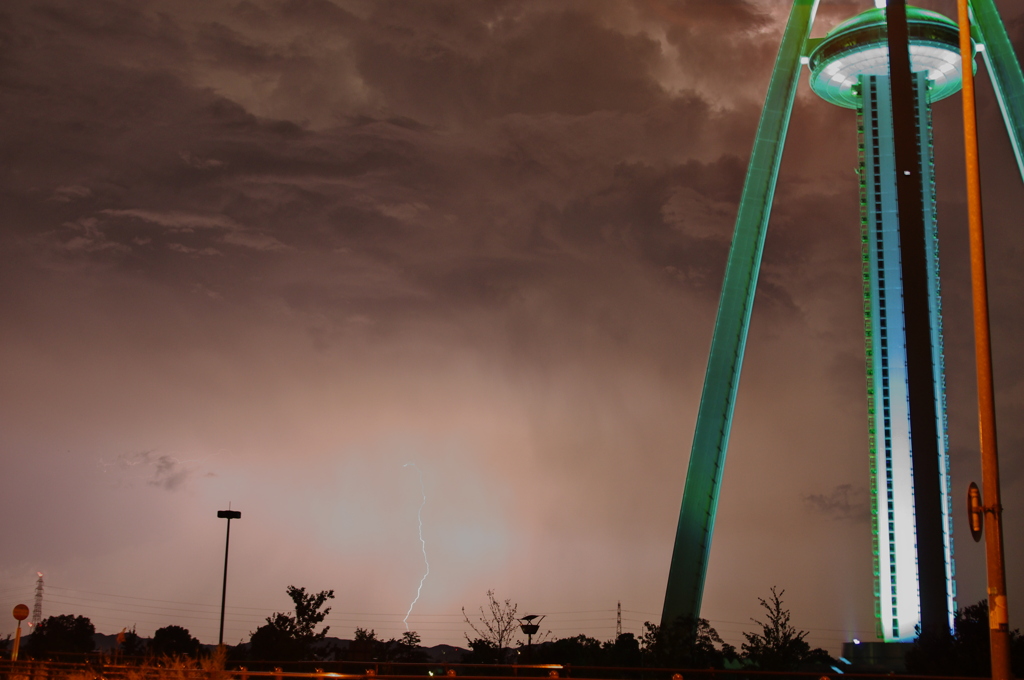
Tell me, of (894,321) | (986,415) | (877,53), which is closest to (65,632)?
(894,321)

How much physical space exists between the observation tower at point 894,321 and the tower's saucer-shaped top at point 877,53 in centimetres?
8

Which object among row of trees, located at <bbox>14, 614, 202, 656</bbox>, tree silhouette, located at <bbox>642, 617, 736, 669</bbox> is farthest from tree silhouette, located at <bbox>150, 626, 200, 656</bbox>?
tree silhouette, located at <bbox>642, 617, 736, 669</bbox>

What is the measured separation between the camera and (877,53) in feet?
262

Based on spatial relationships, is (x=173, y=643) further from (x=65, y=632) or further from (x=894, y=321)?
(x=894, y=321)

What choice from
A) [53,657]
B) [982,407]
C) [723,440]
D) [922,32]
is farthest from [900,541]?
[982,407]

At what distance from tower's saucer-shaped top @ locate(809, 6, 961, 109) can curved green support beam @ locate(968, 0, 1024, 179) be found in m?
5.53

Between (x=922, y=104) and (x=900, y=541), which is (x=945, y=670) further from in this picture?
(x=922, y=104)

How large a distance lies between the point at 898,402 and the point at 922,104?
24.6 m

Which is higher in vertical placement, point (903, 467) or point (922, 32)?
point (922, 32)

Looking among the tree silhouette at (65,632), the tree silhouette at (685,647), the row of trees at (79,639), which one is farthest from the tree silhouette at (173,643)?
the tree silhouette at (685,647)

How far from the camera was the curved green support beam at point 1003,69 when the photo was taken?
216 feet

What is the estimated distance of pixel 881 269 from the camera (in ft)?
242

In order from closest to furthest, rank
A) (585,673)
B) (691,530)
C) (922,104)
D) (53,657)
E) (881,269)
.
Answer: (585,673) → (53,657) → (691,530) → (881,269) → (922,104)

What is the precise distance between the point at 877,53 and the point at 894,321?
22.7 metres
